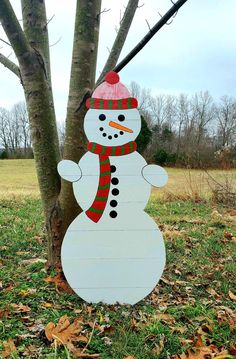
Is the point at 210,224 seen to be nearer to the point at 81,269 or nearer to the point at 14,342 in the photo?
the point at 81,269

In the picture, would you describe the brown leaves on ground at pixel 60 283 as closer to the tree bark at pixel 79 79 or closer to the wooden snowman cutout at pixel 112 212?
the wooden snowman cutout at pixel 112 212

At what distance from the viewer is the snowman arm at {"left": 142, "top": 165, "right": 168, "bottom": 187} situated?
298 centimetres

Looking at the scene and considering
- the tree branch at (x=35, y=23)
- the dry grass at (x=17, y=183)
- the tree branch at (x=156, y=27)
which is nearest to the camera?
the tree branch at (x=156, y=27)

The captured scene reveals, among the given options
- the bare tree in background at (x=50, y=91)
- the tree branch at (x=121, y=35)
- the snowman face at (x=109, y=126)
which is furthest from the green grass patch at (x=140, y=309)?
the tree branch at (x=121, y=35)

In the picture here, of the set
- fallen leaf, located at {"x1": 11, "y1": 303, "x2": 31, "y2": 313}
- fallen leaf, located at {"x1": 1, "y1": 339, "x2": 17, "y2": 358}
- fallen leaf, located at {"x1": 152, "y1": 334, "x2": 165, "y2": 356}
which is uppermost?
fallen leaf, located at {"x1": 1, "y1": 339, "x2": 17, "y2": 358}

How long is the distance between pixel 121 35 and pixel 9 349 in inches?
116

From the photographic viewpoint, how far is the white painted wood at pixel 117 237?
119 inches

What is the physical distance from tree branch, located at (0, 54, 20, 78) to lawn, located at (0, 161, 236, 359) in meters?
1.86

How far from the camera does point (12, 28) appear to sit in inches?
119

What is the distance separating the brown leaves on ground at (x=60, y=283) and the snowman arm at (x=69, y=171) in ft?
2.94

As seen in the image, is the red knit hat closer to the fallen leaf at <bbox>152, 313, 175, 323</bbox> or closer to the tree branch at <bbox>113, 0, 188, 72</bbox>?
the tree branch at <bbox>113, 0, 188, 72</bbox>

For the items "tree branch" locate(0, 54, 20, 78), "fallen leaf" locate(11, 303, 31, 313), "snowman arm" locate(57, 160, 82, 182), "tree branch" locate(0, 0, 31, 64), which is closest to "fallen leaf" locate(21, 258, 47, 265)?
"fallen leaf" locate(11, 303, 31, 313)

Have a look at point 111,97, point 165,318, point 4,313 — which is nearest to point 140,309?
point 165,318

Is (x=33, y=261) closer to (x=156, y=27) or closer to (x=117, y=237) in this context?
(x=117, y=237)
